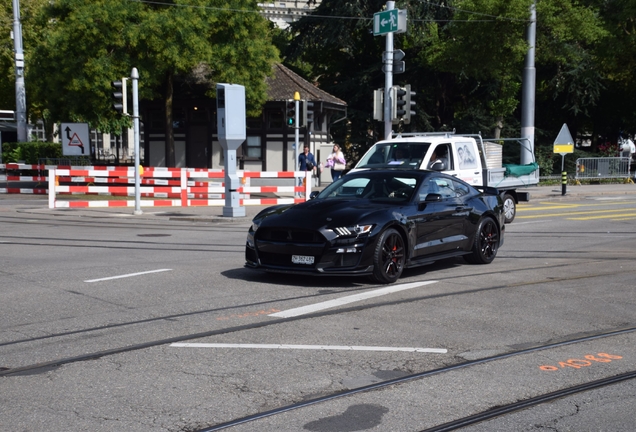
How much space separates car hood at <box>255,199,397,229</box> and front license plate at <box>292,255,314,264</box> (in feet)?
1.17

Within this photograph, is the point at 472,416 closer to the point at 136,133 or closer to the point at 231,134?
the point at 231,134

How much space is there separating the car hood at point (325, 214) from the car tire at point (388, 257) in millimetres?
311

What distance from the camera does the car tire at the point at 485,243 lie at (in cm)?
1245

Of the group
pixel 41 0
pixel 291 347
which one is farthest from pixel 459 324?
pixel 41 0

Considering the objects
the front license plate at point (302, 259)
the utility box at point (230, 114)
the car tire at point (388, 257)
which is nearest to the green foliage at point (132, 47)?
the utility box at point (230, 114)

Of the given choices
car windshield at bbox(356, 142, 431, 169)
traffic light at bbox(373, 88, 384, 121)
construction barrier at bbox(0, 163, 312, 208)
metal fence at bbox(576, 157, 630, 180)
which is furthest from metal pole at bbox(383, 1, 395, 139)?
metal fence at bbox(576, 157, 630, 180)

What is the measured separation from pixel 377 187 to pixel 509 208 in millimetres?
9272

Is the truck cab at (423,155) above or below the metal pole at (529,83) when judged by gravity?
below

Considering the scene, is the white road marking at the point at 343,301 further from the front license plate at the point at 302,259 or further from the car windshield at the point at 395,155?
the car windshield at the point at 395,155

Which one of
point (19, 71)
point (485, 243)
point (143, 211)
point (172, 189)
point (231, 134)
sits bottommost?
point (143, 211)

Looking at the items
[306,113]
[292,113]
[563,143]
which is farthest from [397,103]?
[563,143]

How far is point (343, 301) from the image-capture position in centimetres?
945

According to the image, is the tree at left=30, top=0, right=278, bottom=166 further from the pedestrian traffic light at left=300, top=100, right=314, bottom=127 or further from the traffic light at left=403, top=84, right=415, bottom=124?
the traffic light at left=403, top=84, right=415, bottom=124

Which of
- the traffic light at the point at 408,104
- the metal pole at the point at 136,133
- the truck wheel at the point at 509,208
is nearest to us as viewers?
the truck wheel at the point at 509,208
